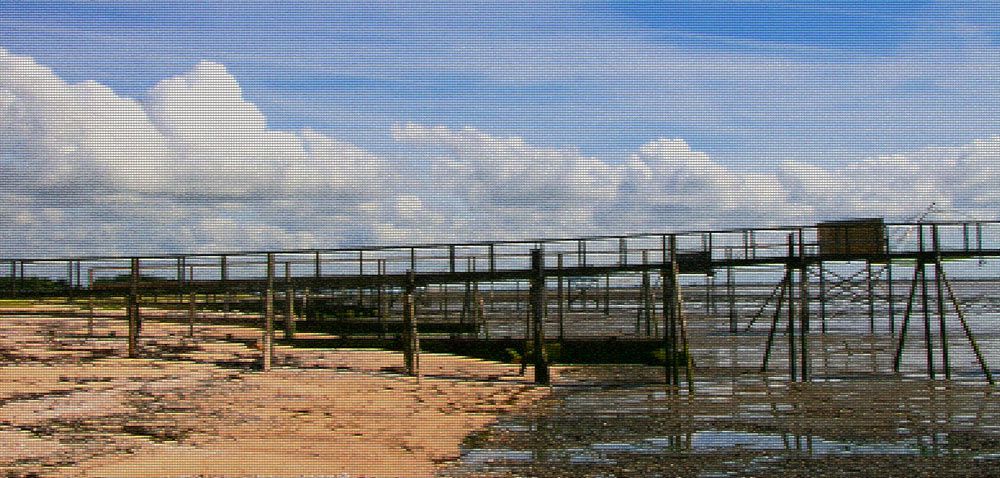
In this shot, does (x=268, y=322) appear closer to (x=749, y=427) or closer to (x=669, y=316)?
(x=669, y=316)

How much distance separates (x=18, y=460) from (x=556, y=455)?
24.6ft

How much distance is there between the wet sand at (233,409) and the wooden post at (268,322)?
2.29ft

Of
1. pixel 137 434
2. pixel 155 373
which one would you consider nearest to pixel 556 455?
pixel 137 434

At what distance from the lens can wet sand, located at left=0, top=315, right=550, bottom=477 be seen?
488 inches

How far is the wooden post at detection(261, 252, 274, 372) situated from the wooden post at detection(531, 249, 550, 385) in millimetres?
7002

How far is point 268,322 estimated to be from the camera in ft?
77.3

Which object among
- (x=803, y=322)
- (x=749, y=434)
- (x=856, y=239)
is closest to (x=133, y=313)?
(x=749, y=434)

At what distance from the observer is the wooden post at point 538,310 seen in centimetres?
2239

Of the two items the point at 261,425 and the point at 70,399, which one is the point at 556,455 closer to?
the point at 261,425

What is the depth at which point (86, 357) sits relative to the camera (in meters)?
24.6

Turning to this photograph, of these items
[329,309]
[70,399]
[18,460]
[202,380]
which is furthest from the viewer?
[329,309]

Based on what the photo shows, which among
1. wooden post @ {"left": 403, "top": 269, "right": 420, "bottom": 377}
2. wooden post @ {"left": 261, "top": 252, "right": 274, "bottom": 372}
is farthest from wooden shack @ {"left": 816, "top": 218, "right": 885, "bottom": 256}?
wooden post @ {"left": 261, "top": 252, "right": 274, "bottom": 372}

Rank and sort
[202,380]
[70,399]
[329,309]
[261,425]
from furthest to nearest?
[329,309], [202,380], [70,399], [261,425]

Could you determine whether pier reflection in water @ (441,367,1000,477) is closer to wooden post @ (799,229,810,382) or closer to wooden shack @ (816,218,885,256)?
wooden post @ (799,229,810,382)
